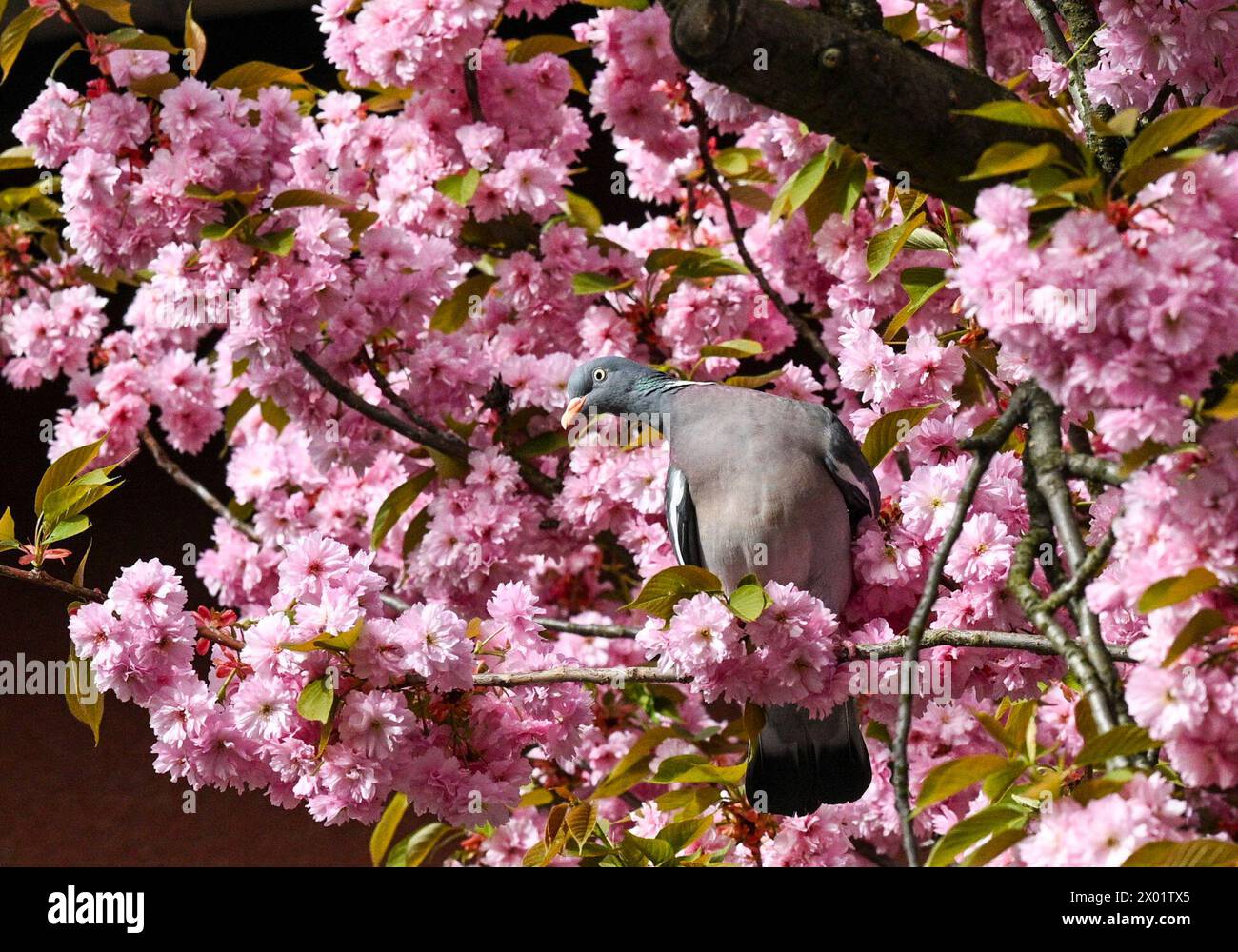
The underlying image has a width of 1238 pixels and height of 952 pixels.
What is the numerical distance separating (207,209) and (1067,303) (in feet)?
3.34

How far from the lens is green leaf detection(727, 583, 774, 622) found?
992 millimetres

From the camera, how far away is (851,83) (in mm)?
838

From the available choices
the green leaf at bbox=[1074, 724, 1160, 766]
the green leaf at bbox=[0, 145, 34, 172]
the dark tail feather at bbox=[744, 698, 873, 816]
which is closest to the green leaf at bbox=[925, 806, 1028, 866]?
the green leaf at bbox=[1074, 724, 1160, 766]

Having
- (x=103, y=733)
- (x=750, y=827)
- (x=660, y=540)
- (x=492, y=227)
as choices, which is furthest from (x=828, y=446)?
(x=103, y=733)

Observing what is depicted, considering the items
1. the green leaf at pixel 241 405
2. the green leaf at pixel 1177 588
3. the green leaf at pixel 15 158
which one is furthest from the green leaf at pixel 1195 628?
the green leaf at pixel 15 158

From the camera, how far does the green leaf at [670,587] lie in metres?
1.00

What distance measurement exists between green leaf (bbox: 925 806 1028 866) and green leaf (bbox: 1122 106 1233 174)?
40 cm

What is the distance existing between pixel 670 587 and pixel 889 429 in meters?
0.26

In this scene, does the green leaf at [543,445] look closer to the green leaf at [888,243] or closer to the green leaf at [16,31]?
the green leaf at [888,243]

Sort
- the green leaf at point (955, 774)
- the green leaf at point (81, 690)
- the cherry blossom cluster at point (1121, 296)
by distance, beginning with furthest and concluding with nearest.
→ 1. the green leaf at point (81, 690)
2. the green leaf at point (955, 774)
3. the cherry blossom cluster at point (1121, 296)

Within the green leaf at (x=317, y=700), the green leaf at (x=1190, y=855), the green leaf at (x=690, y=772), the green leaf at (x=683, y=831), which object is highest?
the green leaf at (x=317, y=700)

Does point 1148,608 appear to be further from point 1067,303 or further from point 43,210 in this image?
point 43,210

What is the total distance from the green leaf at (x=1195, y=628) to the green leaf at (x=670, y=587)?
38 cm

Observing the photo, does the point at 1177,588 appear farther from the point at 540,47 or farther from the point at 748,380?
the point at 540,47
